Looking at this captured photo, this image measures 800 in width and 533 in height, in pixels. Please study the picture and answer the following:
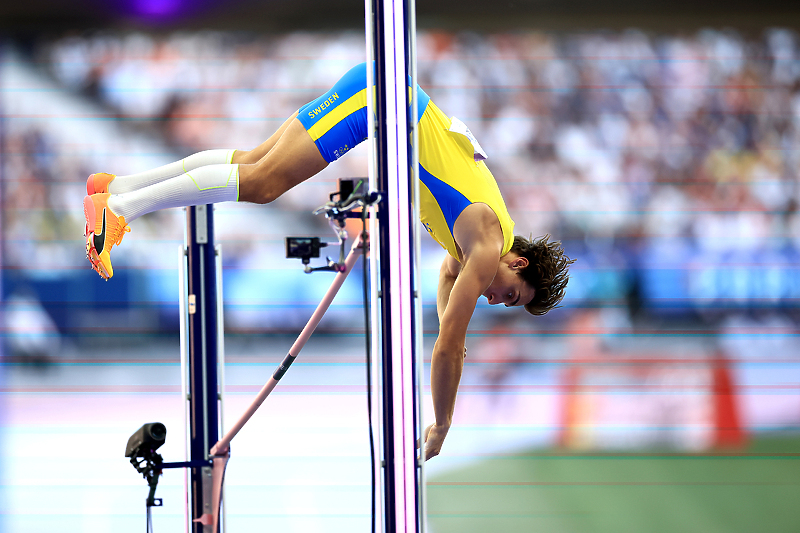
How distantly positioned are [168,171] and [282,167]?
1.33ft

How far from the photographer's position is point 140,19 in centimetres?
442

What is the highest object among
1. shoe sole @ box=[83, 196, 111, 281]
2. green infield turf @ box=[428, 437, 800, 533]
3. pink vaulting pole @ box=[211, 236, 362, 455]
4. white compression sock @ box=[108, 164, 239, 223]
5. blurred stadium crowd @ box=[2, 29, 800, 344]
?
blurred stadium crowd @ box=[2, 29, 800, 344]

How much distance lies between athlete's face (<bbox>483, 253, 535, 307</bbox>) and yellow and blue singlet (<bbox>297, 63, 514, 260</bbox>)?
108mm

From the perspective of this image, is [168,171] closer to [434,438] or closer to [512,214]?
[434,438]

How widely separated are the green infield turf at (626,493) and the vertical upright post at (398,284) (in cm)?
211

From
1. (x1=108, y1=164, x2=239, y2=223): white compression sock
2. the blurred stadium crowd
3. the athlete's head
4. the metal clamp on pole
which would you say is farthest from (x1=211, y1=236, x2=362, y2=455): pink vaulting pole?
the blurred stadium crowd

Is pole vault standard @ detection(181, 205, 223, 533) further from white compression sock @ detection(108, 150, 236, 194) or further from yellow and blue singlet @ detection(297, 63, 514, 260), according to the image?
yellow and blue singlet @ detection(297, 63, 514, 260)

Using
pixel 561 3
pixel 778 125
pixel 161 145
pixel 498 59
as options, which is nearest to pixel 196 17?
pixel 161 145

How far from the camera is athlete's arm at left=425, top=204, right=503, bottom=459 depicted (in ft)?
5.58

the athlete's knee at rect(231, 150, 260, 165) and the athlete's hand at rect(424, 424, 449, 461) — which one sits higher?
the athlete's knee at rect(231, 150, 260, 165)

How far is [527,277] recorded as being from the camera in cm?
210

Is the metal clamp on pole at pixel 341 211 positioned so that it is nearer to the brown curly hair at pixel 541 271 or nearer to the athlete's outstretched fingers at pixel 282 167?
the athlete's outstretched fingers at pixel 282 167

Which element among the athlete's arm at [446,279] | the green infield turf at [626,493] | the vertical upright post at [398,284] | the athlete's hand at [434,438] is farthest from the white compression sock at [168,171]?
the green infield turf at [626,493]

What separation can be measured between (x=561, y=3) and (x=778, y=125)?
5.46 feet
